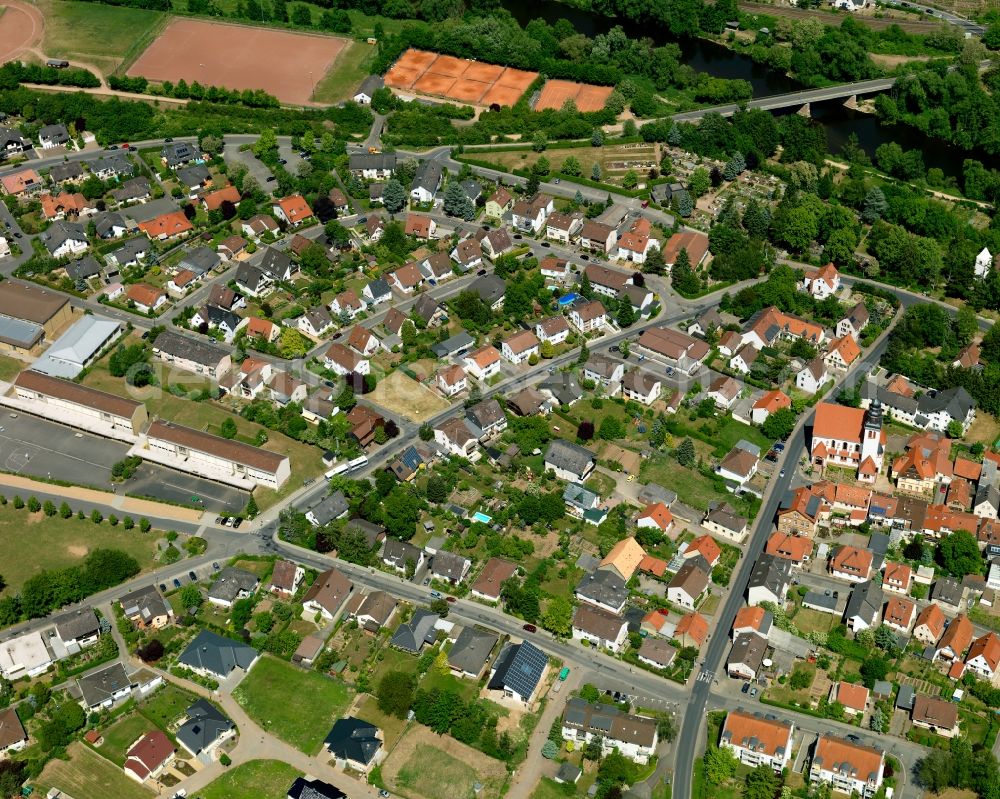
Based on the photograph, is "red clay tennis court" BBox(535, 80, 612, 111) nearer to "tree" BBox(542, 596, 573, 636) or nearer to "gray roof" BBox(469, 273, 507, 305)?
"gray roof" BBox(469, 273, 507, 305)

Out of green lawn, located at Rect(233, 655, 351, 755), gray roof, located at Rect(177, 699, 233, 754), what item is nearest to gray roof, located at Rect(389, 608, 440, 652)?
green lawn, located at Rect(233, 655, 351, 755)

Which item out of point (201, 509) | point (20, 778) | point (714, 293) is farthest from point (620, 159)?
point (20, 778)

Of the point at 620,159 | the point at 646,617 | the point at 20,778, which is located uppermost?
the point at 620,159

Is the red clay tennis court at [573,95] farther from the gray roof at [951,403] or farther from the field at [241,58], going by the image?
the gray roof at [951,403]

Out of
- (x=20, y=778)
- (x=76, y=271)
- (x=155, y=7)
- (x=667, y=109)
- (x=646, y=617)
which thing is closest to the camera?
(x=20, y=778)

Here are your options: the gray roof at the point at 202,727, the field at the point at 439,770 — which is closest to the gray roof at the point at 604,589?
the field at the point at 439,770

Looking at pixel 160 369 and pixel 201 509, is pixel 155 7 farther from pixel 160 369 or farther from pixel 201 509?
pixel 201 509

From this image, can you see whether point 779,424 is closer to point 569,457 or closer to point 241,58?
point 569,457
